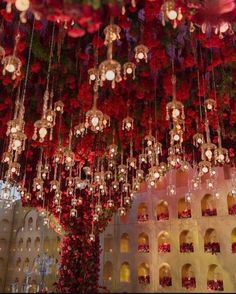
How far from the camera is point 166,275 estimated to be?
1327cm

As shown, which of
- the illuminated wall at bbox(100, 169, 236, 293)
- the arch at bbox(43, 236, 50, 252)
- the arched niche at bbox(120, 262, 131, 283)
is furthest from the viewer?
the arch at bbox(43, 236, 50, 252)

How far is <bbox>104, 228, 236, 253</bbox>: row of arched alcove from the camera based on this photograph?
1191cm

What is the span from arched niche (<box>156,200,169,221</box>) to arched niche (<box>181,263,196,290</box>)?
2081mm

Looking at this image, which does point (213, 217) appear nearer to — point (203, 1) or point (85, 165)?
point (85, 165)

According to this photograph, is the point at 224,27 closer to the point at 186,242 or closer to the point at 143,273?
the point at 186,242

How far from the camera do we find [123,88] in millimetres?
5625

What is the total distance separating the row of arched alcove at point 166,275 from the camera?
1173 centimetres

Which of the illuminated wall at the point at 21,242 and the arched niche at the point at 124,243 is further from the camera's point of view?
the illuminated wall at the point at 21,242

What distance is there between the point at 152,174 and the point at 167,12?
408 cm

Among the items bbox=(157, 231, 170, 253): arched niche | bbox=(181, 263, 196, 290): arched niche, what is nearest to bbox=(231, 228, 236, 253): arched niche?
bbox=(181, 263, 196, 290): arched niche

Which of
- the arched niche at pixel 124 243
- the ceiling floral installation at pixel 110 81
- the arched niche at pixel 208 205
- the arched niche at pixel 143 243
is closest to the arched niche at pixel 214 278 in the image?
the arched niche at pixel 208 205

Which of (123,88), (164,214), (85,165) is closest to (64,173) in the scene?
(85,165)

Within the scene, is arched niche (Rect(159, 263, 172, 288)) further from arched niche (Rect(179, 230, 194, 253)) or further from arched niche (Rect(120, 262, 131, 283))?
arched niche (Rect(120, 262, 131, 283))

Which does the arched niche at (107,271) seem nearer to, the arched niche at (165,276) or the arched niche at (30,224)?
the arched niche at (165,276)
